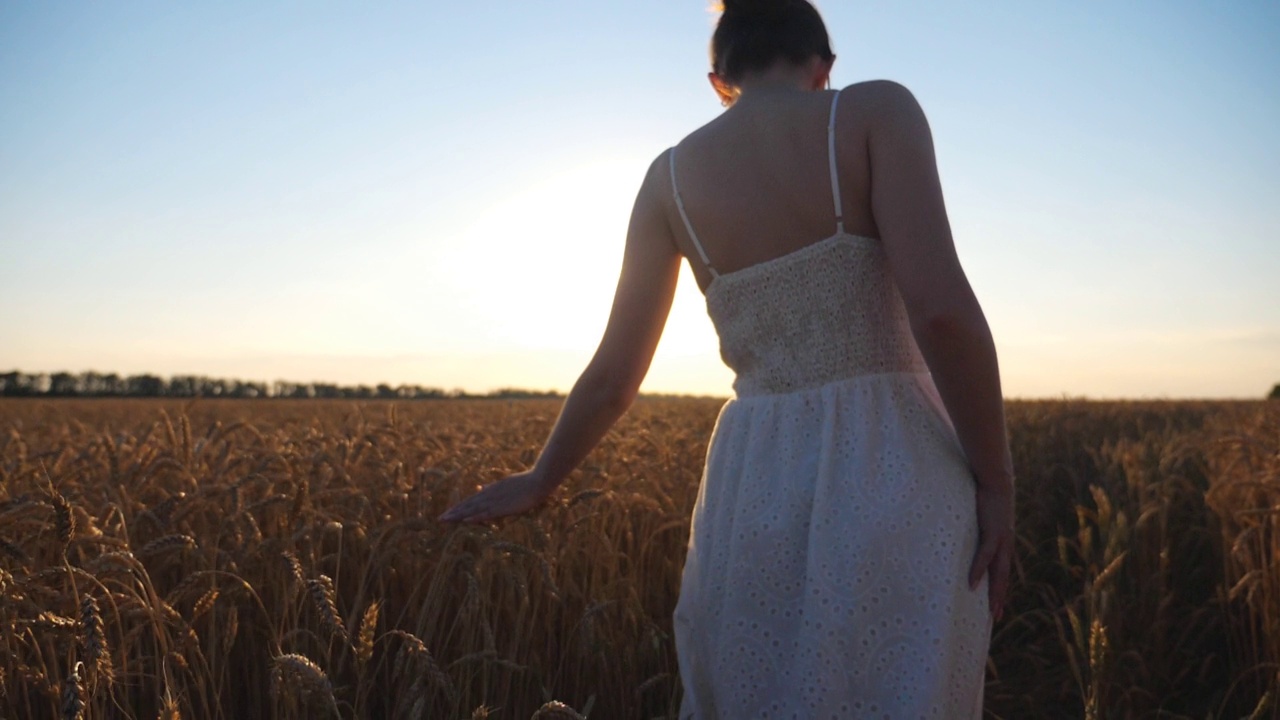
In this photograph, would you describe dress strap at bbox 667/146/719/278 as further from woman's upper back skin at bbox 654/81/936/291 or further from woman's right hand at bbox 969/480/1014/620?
woman's right hand at bbox 969/480/1014/620

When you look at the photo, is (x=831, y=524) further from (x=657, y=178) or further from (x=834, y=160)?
(x=657, y=178)

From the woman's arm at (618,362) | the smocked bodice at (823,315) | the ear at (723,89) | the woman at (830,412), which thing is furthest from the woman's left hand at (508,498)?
the ear at (723,89)

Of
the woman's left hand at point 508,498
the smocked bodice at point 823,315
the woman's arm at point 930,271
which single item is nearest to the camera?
the woman's arm at point 930,271

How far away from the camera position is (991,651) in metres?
3.95

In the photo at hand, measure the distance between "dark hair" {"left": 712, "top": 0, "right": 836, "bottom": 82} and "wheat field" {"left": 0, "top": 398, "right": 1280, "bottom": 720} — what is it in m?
1.09

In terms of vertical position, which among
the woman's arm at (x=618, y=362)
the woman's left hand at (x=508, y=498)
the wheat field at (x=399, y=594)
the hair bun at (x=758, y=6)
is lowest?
the wheat field at (x=399, y=594)

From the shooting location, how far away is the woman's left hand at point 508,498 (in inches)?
79.0

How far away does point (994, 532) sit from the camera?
152 cm

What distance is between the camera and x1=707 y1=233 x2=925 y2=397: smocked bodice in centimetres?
155

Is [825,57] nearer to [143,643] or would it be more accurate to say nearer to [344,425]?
[143,643]

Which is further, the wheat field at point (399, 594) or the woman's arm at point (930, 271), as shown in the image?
the wheat field at point (399, 594)

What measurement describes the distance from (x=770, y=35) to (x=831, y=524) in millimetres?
832

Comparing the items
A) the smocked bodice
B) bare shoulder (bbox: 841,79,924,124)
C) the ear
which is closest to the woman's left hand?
the smocked bodice

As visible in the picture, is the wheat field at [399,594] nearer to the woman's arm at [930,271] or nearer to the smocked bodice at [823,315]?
the woman's arm at [930,271]
